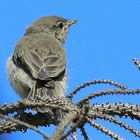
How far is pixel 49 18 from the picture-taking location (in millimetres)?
7578

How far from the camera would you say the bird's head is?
23.5ft

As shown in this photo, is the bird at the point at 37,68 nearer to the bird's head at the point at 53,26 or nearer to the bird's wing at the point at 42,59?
the bird's wing at the point at 42,59

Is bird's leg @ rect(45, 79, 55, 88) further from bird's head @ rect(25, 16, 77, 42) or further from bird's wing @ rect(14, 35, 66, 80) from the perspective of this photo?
bird's head @ rect(25, 16, 77, 42)

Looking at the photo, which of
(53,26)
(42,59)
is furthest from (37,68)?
(53,26)

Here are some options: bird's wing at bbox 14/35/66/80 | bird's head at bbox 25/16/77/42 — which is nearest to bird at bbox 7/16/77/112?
bird's wing at bbox 14/35/66/80

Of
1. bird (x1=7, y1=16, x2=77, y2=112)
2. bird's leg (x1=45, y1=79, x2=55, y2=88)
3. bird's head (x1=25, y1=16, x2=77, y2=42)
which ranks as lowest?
bird's leg (x1=45, y1=79, x2=55, y2=88)

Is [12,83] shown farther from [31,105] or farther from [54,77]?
[31,105]

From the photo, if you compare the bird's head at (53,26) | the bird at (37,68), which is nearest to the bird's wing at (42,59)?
the bird at (37,68)

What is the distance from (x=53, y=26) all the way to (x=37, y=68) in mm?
2877

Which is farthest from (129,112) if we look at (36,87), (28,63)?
(28,63)

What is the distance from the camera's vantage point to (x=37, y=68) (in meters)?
4.60

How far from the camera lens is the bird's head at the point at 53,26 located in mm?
7155

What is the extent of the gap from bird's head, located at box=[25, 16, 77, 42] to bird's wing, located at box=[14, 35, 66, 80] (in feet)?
4.69

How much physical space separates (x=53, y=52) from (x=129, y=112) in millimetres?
3661
